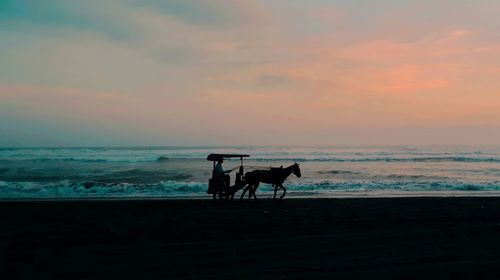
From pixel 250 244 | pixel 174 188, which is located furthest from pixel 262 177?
pixel 250 244

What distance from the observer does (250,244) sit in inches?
286

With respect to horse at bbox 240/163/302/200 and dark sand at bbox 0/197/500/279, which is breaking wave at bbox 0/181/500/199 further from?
dark sand at bbox 0/197/500/279

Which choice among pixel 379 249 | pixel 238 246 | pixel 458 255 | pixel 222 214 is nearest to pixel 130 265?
pixel 238 246

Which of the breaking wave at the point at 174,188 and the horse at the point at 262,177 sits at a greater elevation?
the horse at the point at 262,177

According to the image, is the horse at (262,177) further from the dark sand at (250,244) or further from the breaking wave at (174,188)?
the breaking wave at (174,188)

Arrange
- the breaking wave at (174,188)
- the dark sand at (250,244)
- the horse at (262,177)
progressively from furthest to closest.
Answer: the breaking wave at (174,188)
the horse at (262,177)
the dark sand at (250,244)

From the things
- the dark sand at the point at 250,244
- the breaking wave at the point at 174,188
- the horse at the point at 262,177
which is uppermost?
the horse at the point at 262,177

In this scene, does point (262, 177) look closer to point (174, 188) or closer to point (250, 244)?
point (174, 188)

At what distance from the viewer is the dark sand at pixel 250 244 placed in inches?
228

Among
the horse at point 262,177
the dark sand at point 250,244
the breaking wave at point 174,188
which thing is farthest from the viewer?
the breaking wave at point 174,188

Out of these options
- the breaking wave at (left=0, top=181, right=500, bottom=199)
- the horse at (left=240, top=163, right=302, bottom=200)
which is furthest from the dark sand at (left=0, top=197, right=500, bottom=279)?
the breaking wave at (left=0, top=181, right=500, bottom=199)

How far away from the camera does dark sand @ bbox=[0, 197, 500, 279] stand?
5.79 m

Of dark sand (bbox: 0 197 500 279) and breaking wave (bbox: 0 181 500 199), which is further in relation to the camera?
breaking wave (bbox: 0 181 500 199)

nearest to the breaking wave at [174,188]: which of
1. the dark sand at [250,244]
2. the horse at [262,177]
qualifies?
the horse at [262,177]
